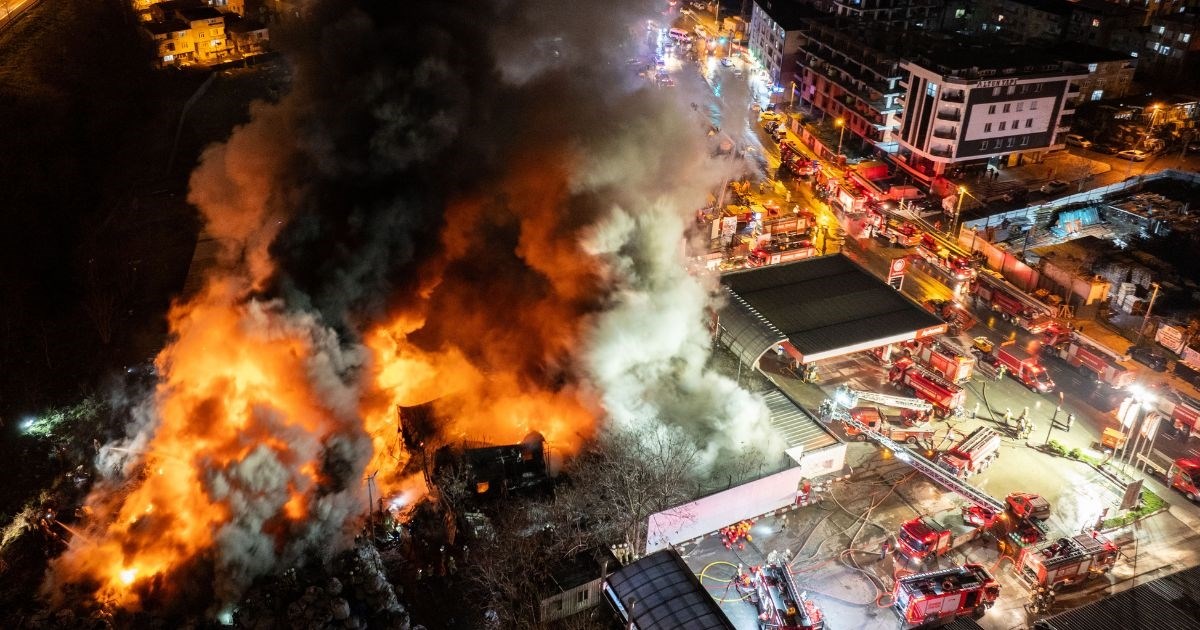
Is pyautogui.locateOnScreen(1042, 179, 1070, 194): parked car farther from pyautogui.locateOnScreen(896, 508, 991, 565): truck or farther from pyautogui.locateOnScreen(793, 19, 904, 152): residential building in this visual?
pyautogui.locateOnScreen(896, 508, 991, 565): truck

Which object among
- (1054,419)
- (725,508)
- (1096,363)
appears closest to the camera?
(725,508)

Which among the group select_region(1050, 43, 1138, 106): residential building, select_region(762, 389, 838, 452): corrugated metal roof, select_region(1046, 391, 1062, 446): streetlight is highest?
select_region(1050, 43, 1138, 106): residential building

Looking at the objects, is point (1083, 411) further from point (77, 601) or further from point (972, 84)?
point (77, 601)

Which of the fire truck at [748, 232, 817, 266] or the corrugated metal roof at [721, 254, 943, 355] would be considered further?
the fire truck at [748, 232, 817, 266]

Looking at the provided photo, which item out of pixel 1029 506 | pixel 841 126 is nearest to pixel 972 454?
pixel 1029 506

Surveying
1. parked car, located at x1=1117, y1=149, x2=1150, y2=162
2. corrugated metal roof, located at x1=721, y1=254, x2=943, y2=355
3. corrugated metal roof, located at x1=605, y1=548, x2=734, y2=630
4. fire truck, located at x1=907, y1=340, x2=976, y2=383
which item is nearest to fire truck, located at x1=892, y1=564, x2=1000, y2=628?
corrugated metal roof, located at x1=605, y1=548, x2=734, y2=630

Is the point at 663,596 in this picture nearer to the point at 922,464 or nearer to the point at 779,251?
the point at 922,464
